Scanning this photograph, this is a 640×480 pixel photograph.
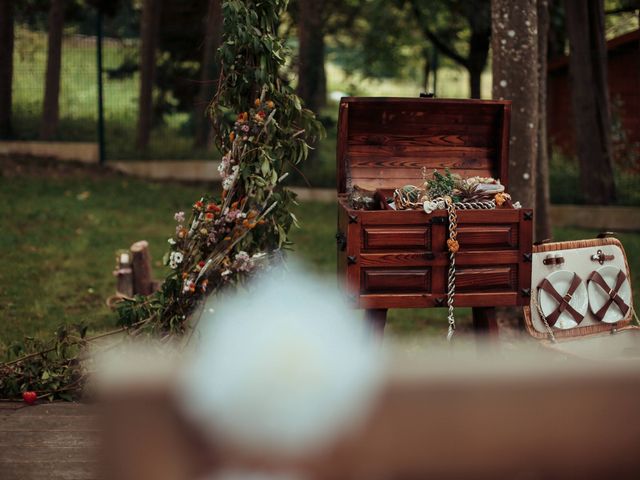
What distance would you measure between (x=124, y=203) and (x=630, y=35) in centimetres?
709

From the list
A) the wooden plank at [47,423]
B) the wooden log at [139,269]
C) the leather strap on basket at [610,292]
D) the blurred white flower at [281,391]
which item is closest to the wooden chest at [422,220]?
the leather strap on basket at [610,292]

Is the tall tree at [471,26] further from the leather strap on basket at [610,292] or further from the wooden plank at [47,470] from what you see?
the wooden plank at [47,470]

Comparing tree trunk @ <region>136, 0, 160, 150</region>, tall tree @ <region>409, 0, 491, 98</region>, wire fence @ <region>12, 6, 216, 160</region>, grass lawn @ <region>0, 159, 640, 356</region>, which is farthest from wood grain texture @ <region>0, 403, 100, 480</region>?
tall tree @ <region>409, 0, 491, 98</region>

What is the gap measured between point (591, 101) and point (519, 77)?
19.8 feet

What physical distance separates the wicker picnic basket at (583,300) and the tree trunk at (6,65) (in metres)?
10.6

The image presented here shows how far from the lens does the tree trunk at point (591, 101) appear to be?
11867 millimetres

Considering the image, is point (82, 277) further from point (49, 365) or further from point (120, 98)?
point (120, 98)

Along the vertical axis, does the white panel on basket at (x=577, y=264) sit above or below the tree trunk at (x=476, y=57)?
below

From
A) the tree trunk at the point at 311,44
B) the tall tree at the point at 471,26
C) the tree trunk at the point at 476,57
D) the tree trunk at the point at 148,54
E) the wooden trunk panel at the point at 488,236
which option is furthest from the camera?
the tree trunk at the point at 476,57

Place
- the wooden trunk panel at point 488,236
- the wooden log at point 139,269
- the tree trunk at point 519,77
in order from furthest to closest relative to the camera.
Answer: the wooden log at point 139,269, the tree trunk at point 519,77, the wooden trunk panel at point 488,236

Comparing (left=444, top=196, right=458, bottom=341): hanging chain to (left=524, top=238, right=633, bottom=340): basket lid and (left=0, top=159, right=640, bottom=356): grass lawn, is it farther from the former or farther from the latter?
(left=0, top=159, right=640, bottom=356): grass lawn

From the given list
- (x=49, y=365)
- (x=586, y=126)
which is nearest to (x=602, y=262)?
(x=49, y=365)

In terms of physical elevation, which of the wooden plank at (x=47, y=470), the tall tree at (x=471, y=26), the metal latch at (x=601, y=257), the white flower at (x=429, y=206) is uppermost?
the tall tree at (x=471, y=26)

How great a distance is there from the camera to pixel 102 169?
13.8 metres
